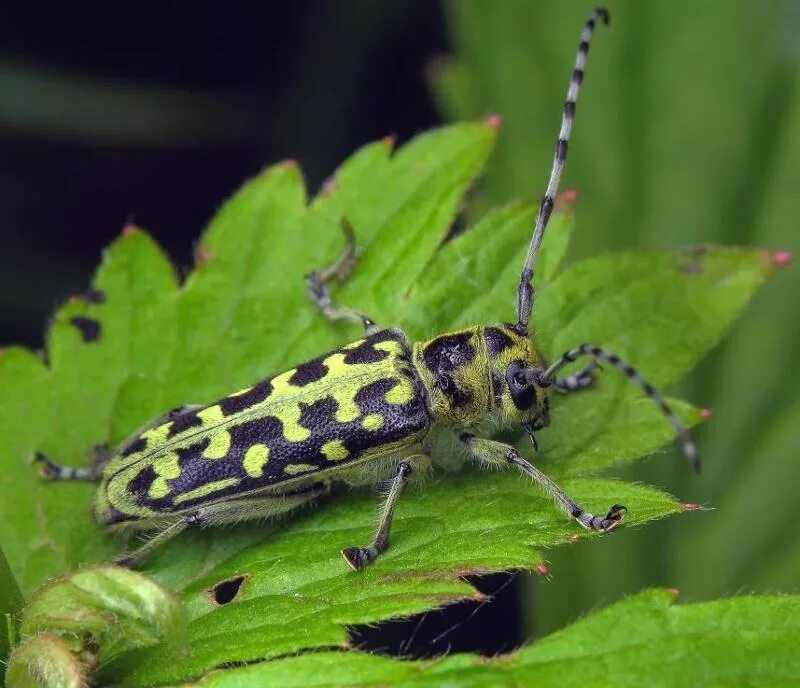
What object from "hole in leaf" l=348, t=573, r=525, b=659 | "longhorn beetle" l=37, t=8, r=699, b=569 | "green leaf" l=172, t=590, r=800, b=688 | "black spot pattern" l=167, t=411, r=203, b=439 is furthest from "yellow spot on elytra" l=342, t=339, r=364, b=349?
"hole in leaf" l=348, t=573, r=525, b=659

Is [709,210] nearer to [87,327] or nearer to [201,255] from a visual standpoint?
[201,255]

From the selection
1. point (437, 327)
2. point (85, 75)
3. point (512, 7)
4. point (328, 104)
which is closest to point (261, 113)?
point (328, 104)

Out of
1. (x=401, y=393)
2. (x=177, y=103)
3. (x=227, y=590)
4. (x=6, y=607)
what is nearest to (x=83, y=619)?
(x=6, y=607)

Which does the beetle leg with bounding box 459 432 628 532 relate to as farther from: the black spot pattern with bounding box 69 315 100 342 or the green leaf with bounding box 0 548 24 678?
the green leaf with bounding box 0 548 24 678

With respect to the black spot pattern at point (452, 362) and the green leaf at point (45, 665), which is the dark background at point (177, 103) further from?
the green leaf at point (45, 665)

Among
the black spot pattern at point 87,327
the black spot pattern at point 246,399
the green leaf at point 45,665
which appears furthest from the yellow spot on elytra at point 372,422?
the green leaf at point 45,665

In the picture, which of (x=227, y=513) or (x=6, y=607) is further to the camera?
(x=227, y=513)

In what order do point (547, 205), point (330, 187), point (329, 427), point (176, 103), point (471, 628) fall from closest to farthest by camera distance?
point (329, 427), point (547, 205), point (330, 187), point (471, 628), point (176, 103)
